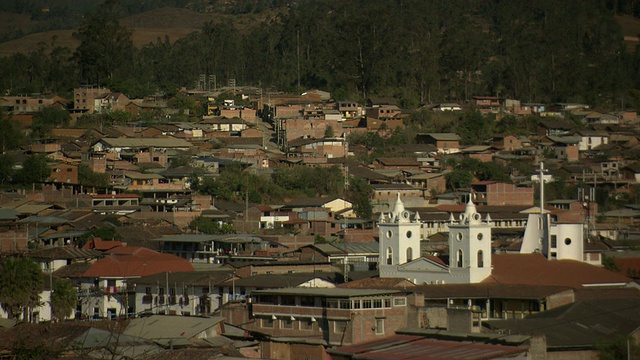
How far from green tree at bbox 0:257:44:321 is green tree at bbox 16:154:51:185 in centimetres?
2003

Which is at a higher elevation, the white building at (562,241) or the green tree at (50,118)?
the green tree at (50,118)

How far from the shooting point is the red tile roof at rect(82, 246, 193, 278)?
44969mm

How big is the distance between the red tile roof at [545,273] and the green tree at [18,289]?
38.7 feet

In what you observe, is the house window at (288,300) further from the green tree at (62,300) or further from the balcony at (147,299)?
the balcony at (147,299)

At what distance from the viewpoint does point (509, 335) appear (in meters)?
29.3

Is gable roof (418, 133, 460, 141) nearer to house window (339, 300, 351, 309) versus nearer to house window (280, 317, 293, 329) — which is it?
house window (280, 317, 293, 329)

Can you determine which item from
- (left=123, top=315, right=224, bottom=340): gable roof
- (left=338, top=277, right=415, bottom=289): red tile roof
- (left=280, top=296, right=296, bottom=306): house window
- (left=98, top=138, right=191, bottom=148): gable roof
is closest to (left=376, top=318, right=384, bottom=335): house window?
(left=280, top=296, right=296, bottom=306): house window

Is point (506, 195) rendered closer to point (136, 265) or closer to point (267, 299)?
point (136, 265)

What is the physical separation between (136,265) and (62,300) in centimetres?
477

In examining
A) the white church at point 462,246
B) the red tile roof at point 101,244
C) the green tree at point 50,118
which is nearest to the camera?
the white church at point 462,246

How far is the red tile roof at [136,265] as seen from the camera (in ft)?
148

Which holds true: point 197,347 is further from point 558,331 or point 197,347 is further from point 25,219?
point 25,219

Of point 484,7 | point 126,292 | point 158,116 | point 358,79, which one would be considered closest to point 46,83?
point 158,116

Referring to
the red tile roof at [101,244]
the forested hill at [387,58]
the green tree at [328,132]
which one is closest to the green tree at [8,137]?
the forested hill at [387,58]
